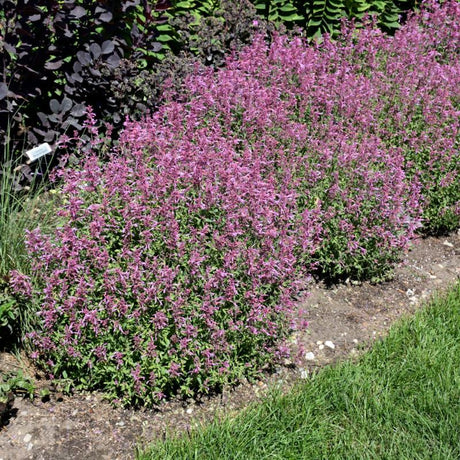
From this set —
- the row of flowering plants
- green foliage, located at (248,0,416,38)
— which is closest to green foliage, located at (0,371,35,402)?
the row of flowering plants

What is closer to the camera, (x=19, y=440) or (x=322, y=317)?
(x=19, y=440)

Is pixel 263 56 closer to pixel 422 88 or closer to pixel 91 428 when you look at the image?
pixel 422 88

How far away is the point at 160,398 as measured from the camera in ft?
10.8

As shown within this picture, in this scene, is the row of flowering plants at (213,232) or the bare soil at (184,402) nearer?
the bare soil at (184,402)

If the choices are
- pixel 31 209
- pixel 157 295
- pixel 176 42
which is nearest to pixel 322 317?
pixel 157 295

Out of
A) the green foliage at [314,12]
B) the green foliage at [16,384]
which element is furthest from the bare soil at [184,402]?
the green foliage at [314,12]

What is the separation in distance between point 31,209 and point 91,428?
1432mm

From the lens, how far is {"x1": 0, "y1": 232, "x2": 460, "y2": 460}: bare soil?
318 centimetres

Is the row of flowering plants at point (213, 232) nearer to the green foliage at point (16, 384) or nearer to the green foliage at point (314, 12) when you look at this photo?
the green foliage at point (16, 384)

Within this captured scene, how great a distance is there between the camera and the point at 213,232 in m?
3.56

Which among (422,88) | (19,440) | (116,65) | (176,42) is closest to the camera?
(19,440)

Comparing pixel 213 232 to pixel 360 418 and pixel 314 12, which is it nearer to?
pixel 360 418

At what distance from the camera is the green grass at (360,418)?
10.3ft

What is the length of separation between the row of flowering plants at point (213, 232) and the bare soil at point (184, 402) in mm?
104
